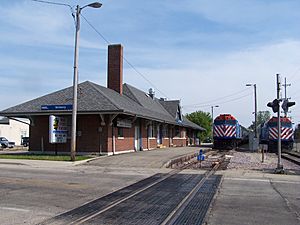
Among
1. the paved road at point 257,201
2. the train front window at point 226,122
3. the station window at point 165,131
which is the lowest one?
the paved road at point 257,201

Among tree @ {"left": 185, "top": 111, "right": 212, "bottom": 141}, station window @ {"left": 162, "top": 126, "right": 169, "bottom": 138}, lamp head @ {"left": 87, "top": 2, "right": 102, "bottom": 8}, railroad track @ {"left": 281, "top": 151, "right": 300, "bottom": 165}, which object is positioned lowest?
railroad track @ {"left": 281, "top": 151, "right": 300, "bottom": 165}

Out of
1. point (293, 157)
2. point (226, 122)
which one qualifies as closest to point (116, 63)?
point (226, 122)

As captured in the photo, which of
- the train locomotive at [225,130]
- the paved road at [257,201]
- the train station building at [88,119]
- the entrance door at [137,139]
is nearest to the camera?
the paved road at [257,201]

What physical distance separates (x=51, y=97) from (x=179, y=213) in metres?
23.2

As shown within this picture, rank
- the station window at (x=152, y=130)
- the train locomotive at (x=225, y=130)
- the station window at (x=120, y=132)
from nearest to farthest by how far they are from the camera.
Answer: the station window at (x=120, y=132) < the station window at (x=152, y=130) < the train locomotive at (x=225, y=130)

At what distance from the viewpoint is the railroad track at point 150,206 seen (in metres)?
8.38

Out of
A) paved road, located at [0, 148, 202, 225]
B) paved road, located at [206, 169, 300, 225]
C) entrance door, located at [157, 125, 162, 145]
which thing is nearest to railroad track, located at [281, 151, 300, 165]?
paved road, located at [206, 169, 300, 225]

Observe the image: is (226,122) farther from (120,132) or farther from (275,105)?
(275,105)

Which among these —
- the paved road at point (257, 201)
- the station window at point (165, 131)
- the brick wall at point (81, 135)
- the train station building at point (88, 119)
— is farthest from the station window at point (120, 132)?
the station window at point (165, 131)

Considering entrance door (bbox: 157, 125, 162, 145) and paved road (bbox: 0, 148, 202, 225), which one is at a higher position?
entrance door (bbox: 157, 125, 162, 145)

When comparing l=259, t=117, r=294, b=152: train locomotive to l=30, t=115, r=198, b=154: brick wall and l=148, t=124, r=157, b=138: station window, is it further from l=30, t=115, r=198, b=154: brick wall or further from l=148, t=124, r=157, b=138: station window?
l=30, t=115, r=198, b=154: brick wall

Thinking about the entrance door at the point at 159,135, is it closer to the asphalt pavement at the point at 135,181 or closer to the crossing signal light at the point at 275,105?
the asphalt pavement at the point at 135,181

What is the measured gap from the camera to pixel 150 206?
394 inches

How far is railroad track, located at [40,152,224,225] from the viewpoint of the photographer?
838 centimetres
